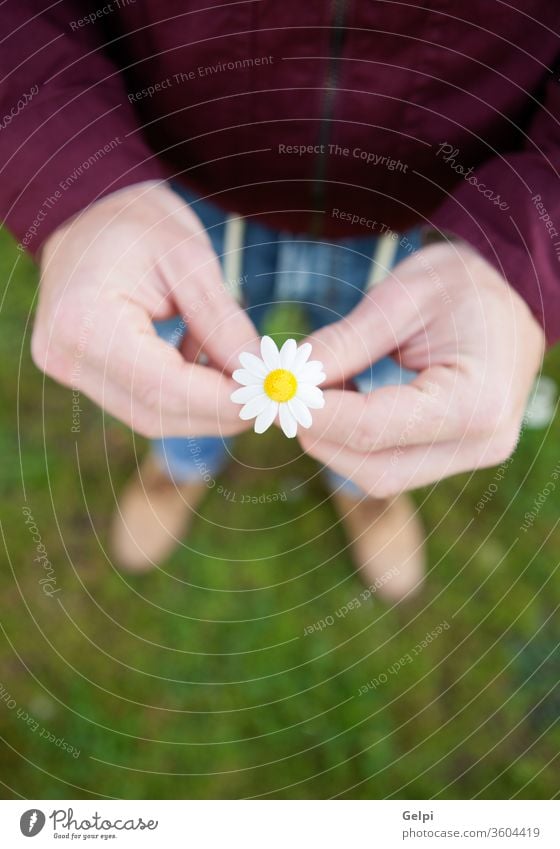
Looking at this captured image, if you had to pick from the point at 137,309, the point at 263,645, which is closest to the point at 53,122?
the point at 137,309

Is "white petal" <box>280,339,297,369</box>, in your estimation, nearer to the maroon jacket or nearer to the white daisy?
the white daisy

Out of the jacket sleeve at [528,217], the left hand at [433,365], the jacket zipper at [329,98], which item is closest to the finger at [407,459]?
the left hand at [433,365]

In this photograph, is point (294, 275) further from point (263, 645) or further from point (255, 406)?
point (263, 645)

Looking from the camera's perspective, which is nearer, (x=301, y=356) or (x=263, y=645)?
(x=301, y=356)

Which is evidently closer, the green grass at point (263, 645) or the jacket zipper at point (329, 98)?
the jacket zipper at point (329, 98)

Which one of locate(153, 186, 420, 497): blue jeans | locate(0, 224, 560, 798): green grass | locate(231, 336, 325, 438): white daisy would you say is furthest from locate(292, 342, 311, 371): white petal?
locate(0, 224, 560, 798): green grass

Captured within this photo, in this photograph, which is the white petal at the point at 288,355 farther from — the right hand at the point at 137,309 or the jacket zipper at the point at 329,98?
the jacket zipper at the point at 329,98

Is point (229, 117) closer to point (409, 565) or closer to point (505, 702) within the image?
point (409, 565)
